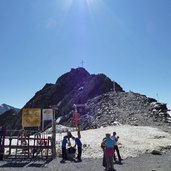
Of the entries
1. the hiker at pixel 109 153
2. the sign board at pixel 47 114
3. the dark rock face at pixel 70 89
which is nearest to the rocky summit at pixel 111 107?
the dark rock face at pixel 70 89

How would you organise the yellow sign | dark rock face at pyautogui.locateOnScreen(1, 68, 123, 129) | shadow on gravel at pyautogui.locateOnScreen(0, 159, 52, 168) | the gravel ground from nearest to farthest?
the gravel ground < shadow on gravel at pyautogui.locateOnScreen(0, 159, 52, 168) < the yellow sign < dark rock face at pyautogui.locateOnScreen(1, 68, 123, 129)

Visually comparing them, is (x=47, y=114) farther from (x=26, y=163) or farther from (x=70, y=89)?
(x=70, y=89)

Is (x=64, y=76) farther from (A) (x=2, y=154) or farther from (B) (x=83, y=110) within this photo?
(A) (x=2, y=154)

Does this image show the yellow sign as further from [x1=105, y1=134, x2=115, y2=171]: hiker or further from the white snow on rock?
[x1=105, y1=134, x2=115, y2=171]: hiker

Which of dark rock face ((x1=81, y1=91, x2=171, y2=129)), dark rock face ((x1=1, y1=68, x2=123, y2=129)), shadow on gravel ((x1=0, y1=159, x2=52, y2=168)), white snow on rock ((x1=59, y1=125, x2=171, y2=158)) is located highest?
dark rock face ((x1=1, y1=68, x2=123, y2=129))

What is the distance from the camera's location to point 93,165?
813 inches

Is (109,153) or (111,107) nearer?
(109,153)

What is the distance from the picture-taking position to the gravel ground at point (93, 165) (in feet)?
63.4

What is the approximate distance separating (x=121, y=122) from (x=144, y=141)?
1858cm

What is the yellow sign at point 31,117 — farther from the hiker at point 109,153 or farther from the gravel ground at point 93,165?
the hiker at point 109,153

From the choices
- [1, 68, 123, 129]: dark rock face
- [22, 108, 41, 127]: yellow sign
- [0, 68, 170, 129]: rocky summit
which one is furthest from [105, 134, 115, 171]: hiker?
[1, 68, 123, 129]: dark rock face

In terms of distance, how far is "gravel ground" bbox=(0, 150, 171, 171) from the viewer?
1931cm

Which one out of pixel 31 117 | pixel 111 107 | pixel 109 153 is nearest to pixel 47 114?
pixel 31 117

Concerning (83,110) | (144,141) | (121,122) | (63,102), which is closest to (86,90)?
(63,102)
